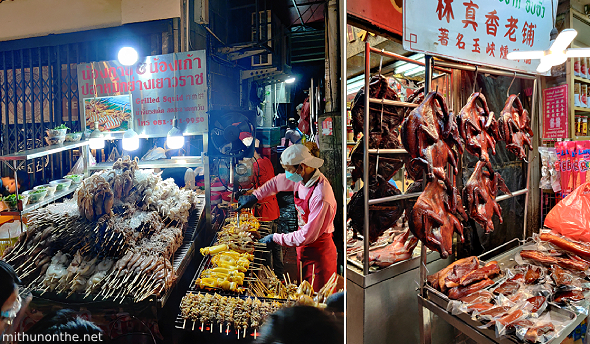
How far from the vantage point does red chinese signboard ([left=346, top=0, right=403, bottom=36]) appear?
206 cm

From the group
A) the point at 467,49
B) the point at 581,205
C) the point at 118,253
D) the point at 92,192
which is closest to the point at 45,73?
the point at 92,192

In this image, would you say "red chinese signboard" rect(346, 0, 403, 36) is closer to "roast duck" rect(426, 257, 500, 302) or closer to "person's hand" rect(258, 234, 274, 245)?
"person's hand" rect(258, 234, 274, 245)

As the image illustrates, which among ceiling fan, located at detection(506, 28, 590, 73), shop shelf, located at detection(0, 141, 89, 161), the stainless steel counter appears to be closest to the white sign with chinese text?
ceiling fan, located at detection(506, 28, 590, 73)

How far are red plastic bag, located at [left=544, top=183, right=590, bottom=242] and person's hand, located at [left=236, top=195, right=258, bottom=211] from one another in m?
3.08

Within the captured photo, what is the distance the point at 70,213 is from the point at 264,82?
62.2 inches

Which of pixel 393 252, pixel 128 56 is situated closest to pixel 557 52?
pixel 393 252

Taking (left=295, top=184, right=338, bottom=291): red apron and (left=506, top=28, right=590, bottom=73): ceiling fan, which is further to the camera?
(left=506, top=28, right=590, bottom=73): ceiling fan

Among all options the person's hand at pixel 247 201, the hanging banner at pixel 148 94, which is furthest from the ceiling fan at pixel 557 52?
the hanging banner at pixel 148 94

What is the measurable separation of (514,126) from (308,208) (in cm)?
212

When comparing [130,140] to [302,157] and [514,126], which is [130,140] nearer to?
[302,157]

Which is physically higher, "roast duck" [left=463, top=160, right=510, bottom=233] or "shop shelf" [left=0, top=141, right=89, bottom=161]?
"shop shelf" [left=0, top=141, right=89, bottom=161]

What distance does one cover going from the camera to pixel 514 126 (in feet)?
7.84

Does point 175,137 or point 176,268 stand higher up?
point 175,137

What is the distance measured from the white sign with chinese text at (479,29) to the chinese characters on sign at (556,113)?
1344mm
